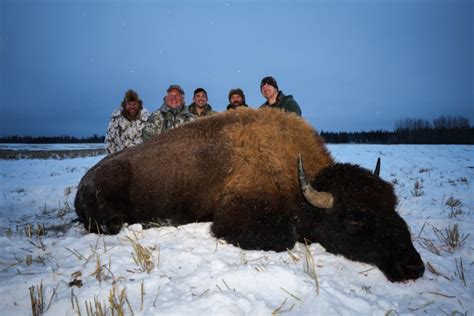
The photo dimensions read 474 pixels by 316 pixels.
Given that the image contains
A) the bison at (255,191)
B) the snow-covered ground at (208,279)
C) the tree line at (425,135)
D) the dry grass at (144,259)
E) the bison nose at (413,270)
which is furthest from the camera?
the tree line at (425,135)

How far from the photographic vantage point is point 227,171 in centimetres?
440

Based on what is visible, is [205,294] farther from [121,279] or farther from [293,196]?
[293,196]

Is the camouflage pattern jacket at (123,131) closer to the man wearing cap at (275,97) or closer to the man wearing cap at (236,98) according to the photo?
the man wearing cap at (236,98)

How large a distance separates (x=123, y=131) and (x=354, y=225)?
717cm

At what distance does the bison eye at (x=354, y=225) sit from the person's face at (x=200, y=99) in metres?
6.39

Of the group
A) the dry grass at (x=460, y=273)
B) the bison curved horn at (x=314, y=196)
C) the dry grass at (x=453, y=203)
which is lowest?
the dry grass at (x=460, y=273)

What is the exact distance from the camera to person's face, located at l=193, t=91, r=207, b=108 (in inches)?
359

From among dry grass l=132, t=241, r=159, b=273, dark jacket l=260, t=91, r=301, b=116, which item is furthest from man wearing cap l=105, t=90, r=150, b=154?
dry grass l=132, t=241, r=159, b=273

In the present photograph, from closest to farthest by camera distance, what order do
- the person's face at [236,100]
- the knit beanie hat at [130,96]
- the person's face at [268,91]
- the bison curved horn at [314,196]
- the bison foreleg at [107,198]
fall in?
the bison curved horn at [314,196], the bison foreleg at [107,198], the person's face at [268,91], the knit beanie hat at [130,96], the person's face at [236,100]

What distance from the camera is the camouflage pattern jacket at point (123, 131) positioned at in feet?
29.3

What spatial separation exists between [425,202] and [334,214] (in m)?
3.75

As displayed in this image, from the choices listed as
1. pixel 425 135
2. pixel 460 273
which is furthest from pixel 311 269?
pixel 425 135

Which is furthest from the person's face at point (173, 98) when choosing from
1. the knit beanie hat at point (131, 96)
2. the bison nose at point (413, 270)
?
the bison nose at point (413, 270)

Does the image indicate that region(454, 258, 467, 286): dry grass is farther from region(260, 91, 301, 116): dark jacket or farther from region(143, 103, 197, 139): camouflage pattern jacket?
region(143, 103, 197, 139): camouflage pattern jacket
